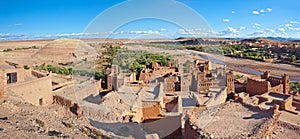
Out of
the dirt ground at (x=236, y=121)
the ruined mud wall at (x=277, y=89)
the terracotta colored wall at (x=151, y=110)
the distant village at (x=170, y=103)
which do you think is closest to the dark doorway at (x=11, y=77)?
the distant village at (x=170, y=103)

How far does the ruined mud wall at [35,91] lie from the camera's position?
954 centimetres

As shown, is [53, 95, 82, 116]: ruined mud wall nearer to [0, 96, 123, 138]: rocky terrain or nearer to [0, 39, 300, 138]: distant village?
[0, 39, 300, 138]: distant village

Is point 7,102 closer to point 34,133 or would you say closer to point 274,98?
point 34,133

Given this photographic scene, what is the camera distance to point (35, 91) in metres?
10.2

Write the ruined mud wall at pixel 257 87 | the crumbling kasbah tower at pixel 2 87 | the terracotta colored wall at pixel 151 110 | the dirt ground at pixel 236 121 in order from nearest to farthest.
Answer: the dirt ground at pixel 236 121, the crumbling kasbah tower at pixel 2 87, the terracotta colored wall at pixel 151 110, the ruined mud wall at pixel 257 87

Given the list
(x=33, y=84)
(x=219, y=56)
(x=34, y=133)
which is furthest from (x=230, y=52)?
(x=34, y=133)

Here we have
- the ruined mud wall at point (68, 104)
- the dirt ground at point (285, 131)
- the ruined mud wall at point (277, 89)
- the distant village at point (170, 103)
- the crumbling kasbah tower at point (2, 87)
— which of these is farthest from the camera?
the ruined mud wall at point (277, 89)

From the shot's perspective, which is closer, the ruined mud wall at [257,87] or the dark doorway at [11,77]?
the dark doorway at [11,77]

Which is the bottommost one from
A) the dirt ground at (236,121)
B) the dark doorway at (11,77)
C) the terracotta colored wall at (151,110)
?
the terracotta colored wall at (151,110)

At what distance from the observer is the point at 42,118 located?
21.1 ft

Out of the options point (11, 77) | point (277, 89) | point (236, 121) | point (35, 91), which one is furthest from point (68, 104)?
point (277, 89)

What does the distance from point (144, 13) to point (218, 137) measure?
595 cm

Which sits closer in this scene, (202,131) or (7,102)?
(202,131)

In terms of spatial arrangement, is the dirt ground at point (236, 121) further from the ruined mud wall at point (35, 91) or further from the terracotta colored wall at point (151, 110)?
the ruined mud wall at point (35, 91)
